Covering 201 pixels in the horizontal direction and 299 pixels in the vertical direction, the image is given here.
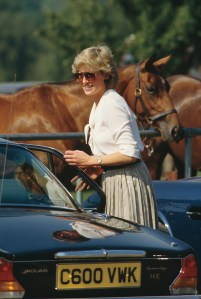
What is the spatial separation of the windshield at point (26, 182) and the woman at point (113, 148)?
23cm

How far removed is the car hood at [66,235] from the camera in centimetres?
642

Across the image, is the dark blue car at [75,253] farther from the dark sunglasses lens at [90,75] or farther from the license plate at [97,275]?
the dark sunglasses lens at [90,75]

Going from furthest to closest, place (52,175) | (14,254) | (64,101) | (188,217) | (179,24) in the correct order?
(179,24), (64,101), (188,217), (52,175), (14,254)

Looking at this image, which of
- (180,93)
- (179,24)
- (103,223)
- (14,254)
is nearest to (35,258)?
(14,254)

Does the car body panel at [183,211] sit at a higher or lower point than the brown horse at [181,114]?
lower

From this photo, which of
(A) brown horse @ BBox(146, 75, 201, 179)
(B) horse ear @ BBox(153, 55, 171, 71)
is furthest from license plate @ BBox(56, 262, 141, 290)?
(A) brown horse @ BBox(146, 75, 201, 179)

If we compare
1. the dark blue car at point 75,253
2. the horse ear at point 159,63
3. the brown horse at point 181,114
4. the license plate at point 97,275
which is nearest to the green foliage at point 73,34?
the brown horse at point 181,114

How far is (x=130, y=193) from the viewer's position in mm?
7906

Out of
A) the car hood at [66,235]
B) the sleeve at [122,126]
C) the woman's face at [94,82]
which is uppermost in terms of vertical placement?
the woman's face at [94,82]

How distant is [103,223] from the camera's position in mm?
7156

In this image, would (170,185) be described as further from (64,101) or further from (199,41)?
(199,41)

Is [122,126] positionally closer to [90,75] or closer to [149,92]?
[90,75]

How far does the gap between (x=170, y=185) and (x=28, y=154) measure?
190 cm

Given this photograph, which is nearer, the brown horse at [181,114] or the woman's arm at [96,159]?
the woman's arm at [96,159]
